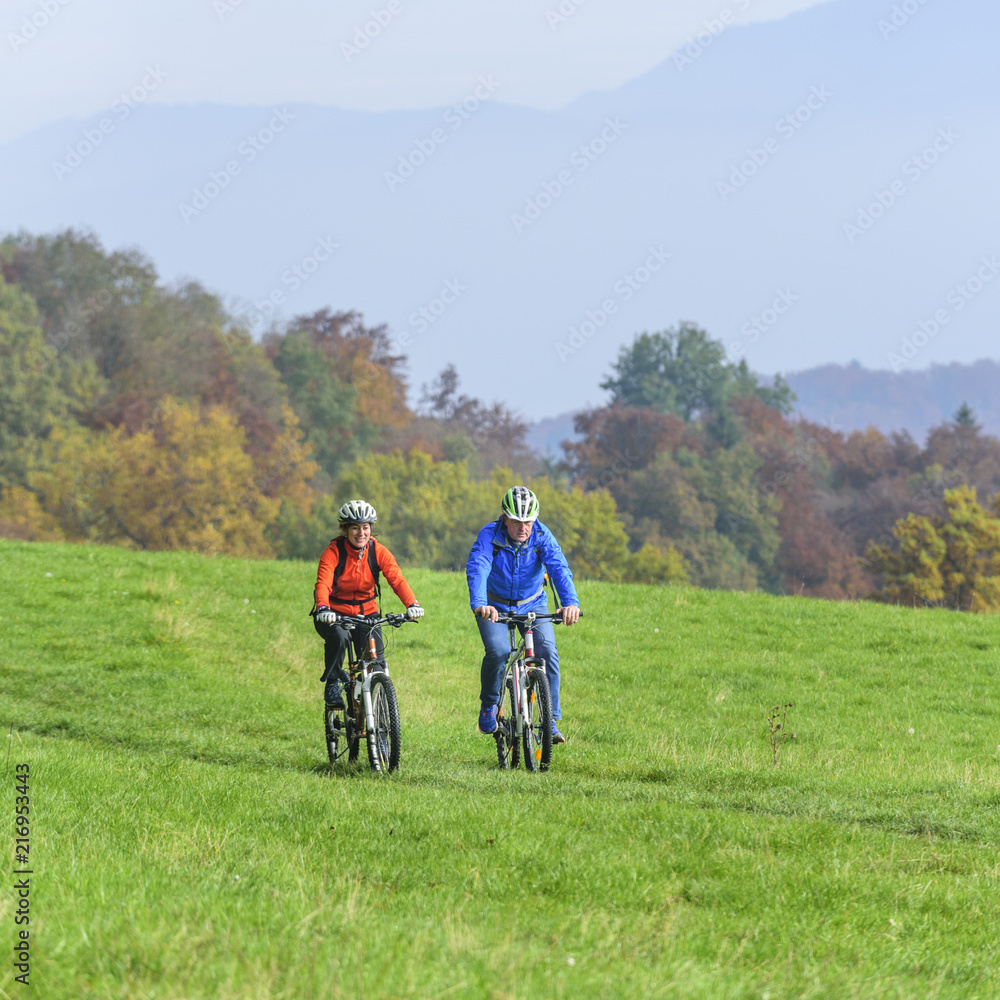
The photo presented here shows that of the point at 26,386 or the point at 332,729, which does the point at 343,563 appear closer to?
the point at 332,729

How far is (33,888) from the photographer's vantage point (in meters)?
5.03

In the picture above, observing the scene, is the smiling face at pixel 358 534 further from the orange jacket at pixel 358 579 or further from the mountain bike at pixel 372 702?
the mountain bike at pixel 372 702

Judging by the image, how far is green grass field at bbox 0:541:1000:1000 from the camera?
171 inches

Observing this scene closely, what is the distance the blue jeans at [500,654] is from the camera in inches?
393

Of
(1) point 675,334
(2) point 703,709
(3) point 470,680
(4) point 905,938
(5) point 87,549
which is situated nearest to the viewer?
(4) point 905,938

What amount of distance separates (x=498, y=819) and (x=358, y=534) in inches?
138

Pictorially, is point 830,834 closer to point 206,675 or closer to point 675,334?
point 206,675

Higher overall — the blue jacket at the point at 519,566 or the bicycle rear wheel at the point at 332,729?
the blue jacket at the point at 519,566

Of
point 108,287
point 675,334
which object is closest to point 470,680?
point 108,287

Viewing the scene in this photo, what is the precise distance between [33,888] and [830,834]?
5.01 m

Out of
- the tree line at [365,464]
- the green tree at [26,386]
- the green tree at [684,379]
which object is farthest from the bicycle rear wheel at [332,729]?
the green tree at [684,379]

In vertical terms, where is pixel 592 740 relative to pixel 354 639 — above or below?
below

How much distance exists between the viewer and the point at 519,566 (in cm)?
1002

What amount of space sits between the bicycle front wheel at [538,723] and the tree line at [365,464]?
4358 centimetres
